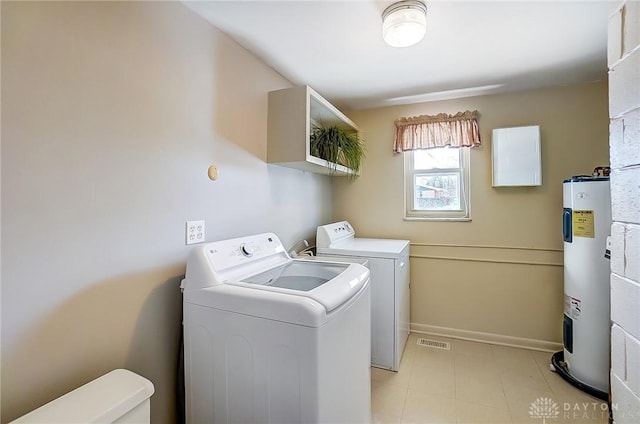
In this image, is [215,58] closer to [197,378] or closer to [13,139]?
[13,139]

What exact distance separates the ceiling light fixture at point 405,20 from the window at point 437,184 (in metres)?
1.51

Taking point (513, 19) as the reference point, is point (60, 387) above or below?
below

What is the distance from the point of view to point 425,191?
290 cm

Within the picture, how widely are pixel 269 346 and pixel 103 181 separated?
0.90m

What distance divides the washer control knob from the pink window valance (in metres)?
1.93

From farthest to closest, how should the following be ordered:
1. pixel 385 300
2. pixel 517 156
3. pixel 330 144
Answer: pixel 517 156
pixel 330 144
pixel 385 300

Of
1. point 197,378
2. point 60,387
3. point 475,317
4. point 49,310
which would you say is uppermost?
point 49,310

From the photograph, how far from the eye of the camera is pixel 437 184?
112 inches

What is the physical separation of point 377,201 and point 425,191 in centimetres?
49

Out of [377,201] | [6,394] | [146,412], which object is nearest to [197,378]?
[146,412]

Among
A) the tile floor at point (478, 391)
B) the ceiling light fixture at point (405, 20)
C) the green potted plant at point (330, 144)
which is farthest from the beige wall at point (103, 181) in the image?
the tile floor at point (478, 391)

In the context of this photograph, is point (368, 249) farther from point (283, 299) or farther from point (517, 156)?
point (517, 156)

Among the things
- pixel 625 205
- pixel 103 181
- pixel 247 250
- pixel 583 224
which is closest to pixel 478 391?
pixel 583 224

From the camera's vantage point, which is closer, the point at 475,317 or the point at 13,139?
the point at 13,139
